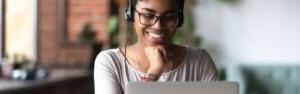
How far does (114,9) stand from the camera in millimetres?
5039

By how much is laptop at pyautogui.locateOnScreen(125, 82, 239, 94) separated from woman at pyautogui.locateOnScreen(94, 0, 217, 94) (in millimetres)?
76

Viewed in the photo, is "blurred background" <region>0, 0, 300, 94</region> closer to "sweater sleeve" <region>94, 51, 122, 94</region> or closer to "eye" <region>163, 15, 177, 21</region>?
"sweater sleeve" <region>94, 51, 122, 94</region>

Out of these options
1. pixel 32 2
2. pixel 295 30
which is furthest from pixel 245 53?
pixel 32 2

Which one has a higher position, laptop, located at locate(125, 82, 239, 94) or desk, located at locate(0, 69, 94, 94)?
laptop, located at locate(125, 82, 239, 94)

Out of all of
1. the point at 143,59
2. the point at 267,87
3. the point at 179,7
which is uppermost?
the point at 179,7

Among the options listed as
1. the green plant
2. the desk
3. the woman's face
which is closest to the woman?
the woman's face

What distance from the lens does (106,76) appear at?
1195mm

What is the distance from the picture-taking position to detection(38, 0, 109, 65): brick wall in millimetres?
4863

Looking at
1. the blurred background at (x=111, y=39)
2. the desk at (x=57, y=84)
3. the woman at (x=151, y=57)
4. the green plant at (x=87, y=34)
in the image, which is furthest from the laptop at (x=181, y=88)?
the green plant at (x=87, y=34)

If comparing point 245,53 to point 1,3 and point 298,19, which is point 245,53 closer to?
point 298,19

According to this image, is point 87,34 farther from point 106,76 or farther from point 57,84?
point 106,76

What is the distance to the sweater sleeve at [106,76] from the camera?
1.18 m

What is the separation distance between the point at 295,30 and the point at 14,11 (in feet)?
7.65

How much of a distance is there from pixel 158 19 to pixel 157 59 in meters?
0.09
